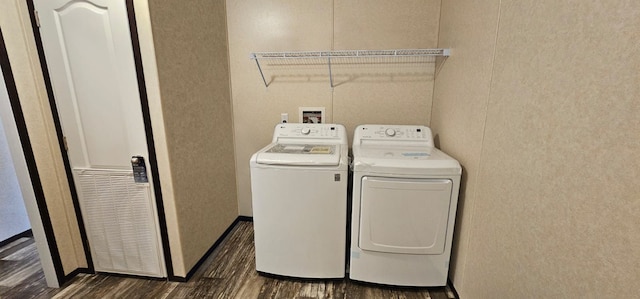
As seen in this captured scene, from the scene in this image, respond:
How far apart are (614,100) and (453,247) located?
1.29 m

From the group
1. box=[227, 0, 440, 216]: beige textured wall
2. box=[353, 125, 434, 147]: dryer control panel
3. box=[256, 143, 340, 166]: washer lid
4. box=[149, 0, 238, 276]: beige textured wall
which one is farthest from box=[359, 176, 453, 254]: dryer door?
box=[149, 0, 238, 276]: beige textured wall

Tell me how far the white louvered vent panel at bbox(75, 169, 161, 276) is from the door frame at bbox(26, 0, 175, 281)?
0.16 feet

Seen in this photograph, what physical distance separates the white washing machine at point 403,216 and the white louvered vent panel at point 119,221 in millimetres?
1394

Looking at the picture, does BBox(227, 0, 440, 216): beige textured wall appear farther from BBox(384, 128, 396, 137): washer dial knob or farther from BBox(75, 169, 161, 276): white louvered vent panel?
BBox(75, 169, 161, 276): white louvered vent panel

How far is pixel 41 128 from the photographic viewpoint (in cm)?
154

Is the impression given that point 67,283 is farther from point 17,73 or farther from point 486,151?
point 486,151

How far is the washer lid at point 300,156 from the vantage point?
154 centimetres

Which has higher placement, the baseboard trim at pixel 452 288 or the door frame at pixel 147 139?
the door frame at pixel 147 139

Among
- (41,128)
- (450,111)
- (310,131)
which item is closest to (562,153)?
(450,111)

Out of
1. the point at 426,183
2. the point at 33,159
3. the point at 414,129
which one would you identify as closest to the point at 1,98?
the point at 33,159

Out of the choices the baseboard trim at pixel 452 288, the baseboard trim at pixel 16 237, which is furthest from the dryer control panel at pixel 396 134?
the baseboard trim at pixel 16 237

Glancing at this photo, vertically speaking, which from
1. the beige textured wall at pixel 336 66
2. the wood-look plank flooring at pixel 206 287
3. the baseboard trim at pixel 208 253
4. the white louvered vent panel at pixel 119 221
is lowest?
the wood-look plank flooring at pixel 206 287

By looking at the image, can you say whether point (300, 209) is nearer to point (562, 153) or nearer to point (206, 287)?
point (206, 287)

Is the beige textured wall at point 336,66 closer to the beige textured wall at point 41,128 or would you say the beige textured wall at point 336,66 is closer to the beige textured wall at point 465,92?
the beige textured wall at point 465,92
